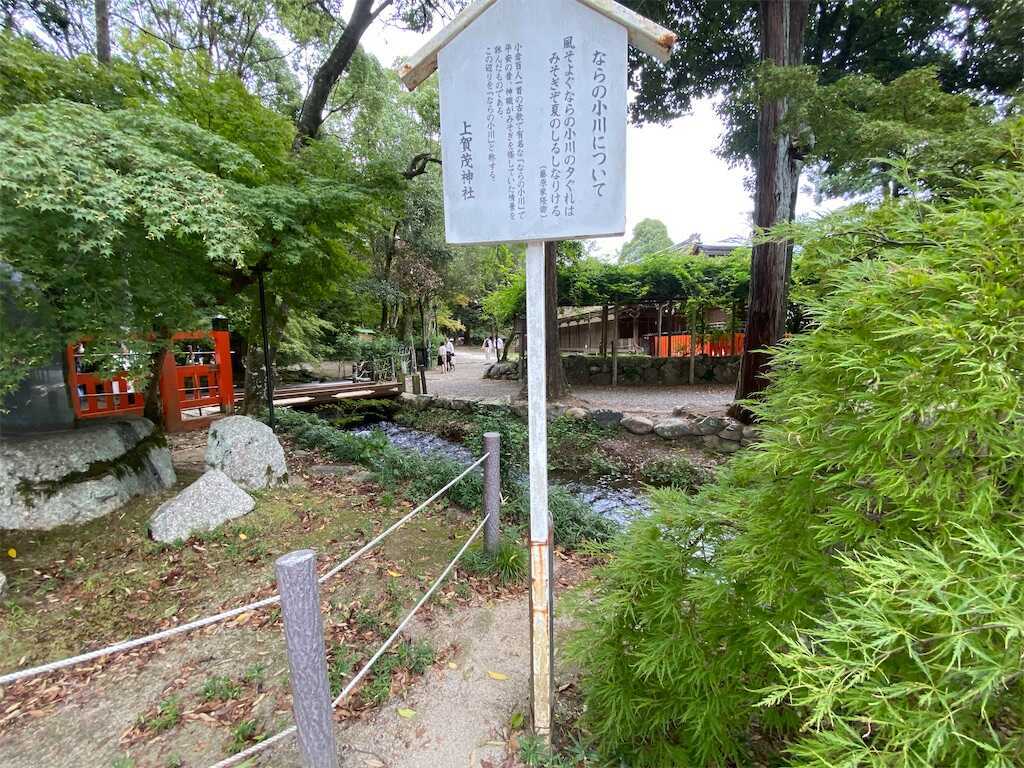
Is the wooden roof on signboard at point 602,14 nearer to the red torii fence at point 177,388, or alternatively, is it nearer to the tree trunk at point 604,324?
the red torii fence at point 177,388

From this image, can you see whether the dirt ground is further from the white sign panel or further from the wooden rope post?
the white sign panel

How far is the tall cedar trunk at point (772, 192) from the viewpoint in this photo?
658 centimetres

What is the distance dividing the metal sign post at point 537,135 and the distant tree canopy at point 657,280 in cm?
978

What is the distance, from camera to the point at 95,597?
9.88ft

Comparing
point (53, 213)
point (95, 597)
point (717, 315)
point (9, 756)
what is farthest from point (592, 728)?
point (717, 315)

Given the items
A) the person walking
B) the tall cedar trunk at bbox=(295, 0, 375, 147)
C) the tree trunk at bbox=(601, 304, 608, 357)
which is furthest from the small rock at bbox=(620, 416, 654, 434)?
the person walking

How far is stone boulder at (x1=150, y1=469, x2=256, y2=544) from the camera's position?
145 inches

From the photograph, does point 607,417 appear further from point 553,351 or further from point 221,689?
point 221,689

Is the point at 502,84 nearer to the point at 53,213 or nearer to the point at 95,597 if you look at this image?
the point at 53,213

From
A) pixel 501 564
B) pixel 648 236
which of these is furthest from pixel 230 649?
pixel 648 236

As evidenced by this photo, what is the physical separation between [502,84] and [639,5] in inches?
337

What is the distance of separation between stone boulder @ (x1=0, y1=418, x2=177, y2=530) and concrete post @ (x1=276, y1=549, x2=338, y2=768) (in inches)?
142

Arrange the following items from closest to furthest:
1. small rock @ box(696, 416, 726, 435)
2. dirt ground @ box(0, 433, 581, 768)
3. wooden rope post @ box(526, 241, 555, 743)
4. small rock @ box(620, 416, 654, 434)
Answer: wooden rope post @ box(526, 241, 555, 743)
dirt ground @ box(0, 433, 581, 768)
small rock @ box(696, 416, 726, 435)
small rock @ box(620, 416, 654, 434)

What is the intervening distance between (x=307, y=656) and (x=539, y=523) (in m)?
0.98
